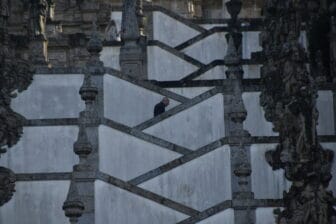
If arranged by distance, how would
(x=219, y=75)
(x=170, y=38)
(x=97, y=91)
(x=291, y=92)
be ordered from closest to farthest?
(x=291, y=92) < (x=97, y=91) < (x=219, y=75) < (x=170, y=38)

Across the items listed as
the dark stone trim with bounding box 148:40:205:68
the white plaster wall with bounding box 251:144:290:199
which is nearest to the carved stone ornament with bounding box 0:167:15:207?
the white plaster wall with bounding box 251:144:290:199

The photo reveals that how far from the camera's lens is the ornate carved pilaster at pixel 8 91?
5600cm

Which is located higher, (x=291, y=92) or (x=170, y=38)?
(x=170, y=38)

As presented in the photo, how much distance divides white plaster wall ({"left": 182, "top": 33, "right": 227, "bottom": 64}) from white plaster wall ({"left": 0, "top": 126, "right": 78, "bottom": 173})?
11216mm

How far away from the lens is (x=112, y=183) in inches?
2169

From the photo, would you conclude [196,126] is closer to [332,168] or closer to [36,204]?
[332,168]

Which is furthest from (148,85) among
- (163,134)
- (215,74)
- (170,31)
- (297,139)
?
(297,139)

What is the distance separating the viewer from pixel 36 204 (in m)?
55.8

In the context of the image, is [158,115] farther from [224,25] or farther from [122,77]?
[224,25]

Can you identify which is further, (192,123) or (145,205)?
(192,123)

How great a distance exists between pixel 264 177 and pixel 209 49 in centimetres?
1257

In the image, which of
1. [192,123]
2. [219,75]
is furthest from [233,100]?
[219,75]

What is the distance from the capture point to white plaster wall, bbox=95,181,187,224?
5504 centimetres

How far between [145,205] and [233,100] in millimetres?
3997
